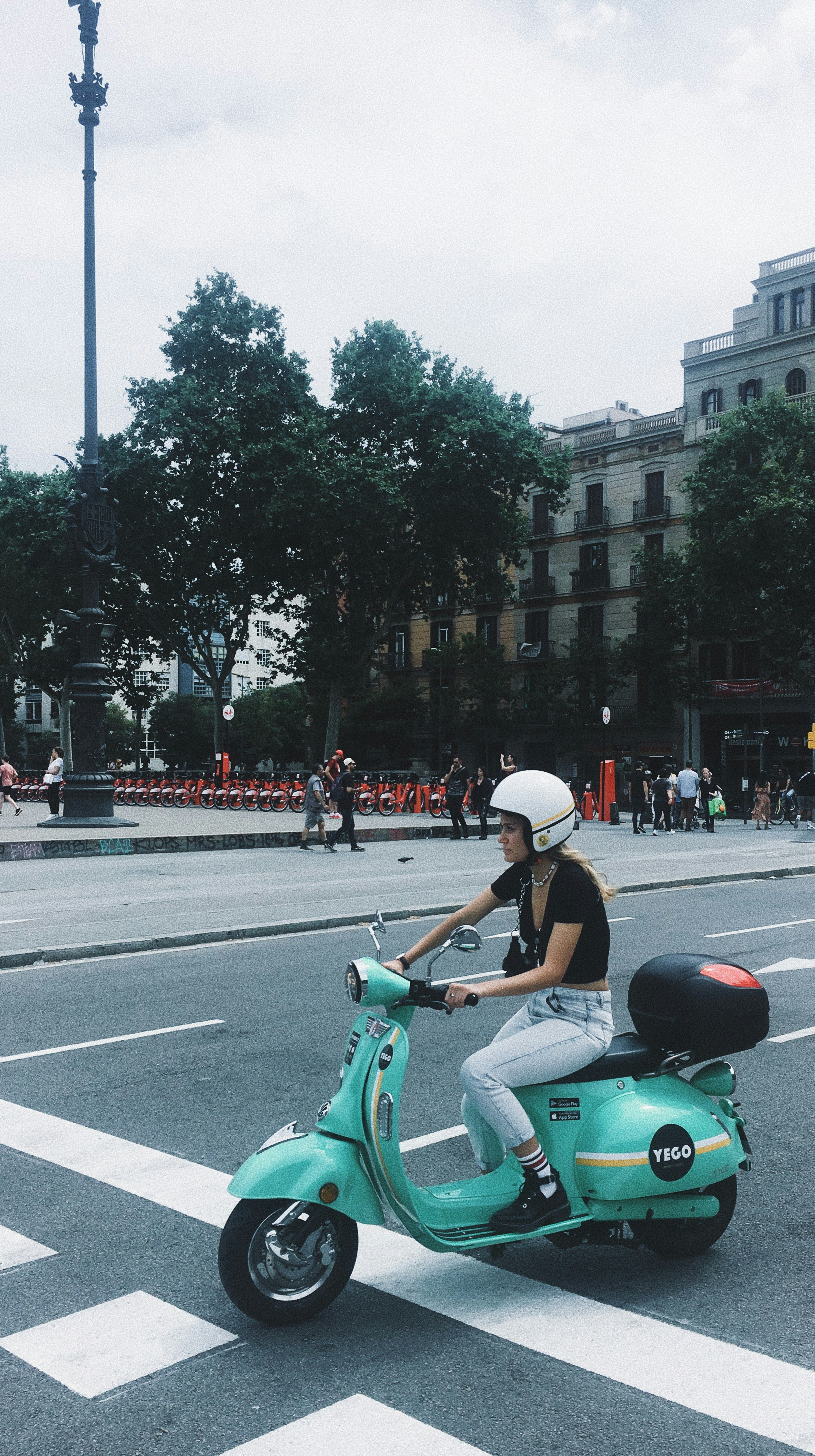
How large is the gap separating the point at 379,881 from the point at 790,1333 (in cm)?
1339

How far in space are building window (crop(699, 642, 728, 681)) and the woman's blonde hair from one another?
4872 centimetres

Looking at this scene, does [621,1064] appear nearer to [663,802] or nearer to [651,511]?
[663,802]

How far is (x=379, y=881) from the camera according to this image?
1681 centimetres

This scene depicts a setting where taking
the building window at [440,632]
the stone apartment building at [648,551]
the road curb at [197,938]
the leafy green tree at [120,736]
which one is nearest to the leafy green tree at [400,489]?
the stone apartment building at [648,551]

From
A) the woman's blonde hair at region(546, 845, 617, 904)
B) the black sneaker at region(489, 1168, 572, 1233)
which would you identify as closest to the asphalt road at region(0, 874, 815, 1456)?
the black sneaker at region(489, 1168, 572, 1233)

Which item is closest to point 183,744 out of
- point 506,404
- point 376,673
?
point 376,673

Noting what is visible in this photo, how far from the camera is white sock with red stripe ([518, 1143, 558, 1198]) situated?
3713 millimetres

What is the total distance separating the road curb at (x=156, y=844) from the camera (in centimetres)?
2009

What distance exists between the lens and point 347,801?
23.5 metres

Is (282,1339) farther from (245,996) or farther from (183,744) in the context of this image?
(183,744)

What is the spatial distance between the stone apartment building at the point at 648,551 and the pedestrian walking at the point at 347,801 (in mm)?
24768

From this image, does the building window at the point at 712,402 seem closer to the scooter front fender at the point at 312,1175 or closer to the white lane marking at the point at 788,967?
the white lane marking at the point at 788,967

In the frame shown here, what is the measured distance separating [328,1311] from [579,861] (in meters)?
1.52

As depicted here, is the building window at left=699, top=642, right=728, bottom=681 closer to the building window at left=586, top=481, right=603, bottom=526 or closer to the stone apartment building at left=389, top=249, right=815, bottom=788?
the stone apartment building at left=389, top=249, right=815, bottom=788
